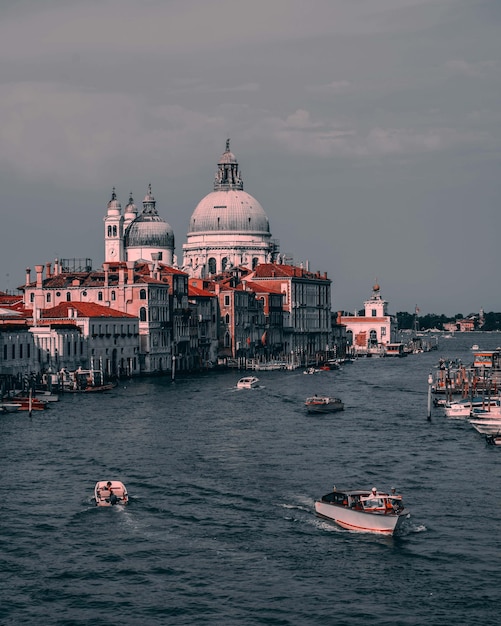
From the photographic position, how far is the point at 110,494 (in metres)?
47.4

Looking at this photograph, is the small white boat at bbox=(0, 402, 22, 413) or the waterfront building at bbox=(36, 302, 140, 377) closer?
the small white boat at bbox=(0, 402, 22, 413)

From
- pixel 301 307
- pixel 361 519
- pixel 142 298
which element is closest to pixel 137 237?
pixel 301 307

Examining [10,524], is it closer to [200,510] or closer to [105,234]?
[200,510]

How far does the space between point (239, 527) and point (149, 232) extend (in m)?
134

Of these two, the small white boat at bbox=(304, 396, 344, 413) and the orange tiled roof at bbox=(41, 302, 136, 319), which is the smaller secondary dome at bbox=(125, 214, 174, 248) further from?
the small white boat at bbox=(304, 396, 344, 413)

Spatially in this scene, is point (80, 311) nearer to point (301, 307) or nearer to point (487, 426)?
point (487, 426)

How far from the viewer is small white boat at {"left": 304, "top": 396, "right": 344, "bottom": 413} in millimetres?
84625

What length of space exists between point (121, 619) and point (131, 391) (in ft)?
224

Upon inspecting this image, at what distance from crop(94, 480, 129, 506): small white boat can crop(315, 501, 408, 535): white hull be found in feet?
22.3

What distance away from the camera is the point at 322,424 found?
3031 inches

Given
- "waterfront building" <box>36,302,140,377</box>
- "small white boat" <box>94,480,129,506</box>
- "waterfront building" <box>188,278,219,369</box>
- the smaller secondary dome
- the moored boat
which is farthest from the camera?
the smaller secondary dome

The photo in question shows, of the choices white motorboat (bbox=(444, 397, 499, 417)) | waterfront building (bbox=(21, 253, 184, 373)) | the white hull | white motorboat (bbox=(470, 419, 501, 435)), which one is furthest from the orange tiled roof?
the white hull

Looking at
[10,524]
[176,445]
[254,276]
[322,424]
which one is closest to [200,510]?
[10,524]

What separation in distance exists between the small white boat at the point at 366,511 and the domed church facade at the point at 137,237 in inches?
5185
